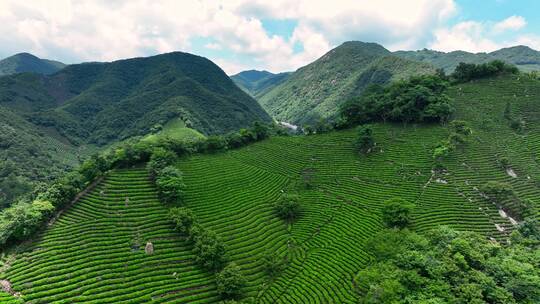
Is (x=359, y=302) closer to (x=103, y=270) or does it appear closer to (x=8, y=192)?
(x=103, y=270)

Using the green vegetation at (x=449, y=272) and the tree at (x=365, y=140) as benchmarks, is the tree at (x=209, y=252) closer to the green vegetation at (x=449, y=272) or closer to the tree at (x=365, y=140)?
the green vegetation at (x=449, y=272)

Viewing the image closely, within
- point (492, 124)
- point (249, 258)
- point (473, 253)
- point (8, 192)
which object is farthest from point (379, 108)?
point (8, 192)

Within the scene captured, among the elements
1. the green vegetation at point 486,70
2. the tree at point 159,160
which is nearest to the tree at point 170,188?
the tree at point 159,160

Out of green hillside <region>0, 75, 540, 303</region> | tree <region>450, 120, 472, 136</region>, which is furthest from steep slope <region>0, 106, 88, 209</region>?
tree <region>450, 120, 472, 136</region>

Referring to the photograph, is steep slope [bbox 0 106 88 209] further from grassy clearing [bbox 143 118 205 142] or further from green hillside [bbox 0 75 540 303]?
green hillside [bbox 0 75 540 303]

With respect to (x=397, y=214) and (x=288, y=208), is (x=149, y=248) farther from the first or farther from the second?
(x=397, y=214)

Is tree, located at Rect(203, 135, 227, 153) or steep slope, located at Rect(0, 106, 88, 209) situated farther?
steep slope, located at Rect(0, 106, 88, 209)
